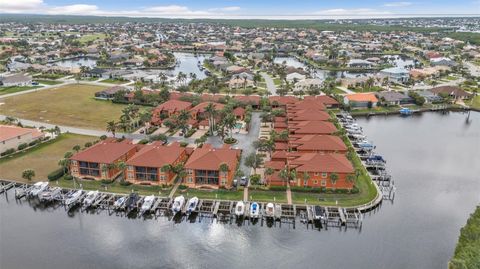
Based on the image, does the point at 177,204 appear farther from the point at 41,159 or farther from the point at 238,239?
the point at 41,159

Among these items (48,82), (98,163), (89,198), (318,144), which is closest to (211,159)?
(98,163)

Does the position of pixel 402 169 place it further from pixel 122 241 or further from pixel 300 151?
pixel 122 241

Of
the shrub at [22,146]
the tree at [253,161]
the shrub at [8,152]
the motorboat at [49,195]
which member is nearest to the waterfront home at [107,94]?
the shrub at [22,146]

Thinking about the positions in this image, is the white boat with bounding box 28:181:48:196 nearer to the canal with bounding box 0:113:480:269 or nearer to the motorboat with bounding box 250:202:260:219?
the canal with bounding box 0:113:480:269

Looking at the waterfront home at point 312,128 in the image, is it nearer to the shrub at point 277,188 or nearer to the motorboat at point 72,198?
the shrub at point 277,188

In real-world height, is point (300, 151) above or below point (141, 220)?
above

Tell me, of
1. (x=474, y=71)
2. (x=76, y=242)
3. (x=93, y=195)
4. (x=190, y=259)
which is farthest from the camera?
(x=474, y=71)

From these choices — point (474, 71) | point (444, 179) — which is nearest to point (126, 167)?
point (444, 179)
